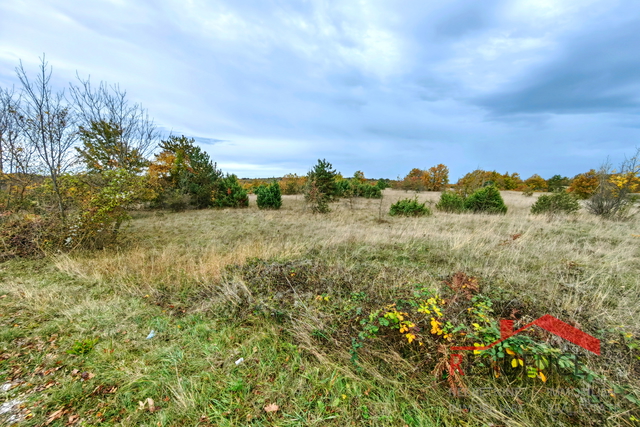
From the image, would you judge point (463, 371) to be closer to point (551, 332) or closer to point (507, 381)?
point (507, 381)

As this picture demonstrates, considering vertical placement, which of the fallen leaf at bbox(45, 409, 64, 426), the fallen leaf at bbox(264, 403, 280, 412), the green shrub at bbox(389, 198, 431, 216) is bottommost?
the fallen leaf at bbox(45, 409, 64, 426)

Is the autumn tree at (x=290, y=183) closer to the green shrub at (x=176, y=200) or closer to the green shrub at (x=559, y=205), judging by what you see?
the green shrub at (x=176, y=200)

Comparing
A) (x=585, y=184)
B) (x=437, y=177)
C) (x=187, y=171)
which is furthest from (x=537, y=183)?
(x=187, y=171)

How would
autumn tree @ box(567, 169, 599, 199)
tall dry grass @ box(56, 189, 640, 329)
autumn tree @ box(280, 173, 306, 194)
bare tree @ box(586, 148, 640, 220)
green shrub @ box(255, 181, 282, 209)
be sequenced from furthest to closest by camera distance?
autumn tree @ box(280, 173, 306, 194) → autumn tree @ box(567, 169, 599, 199) → green shrub @ box(255, 181, 282, 209) → bare tree @ box(586, 148, 640, 220) → tall dry grass @ box(56, 189, 640, 329)

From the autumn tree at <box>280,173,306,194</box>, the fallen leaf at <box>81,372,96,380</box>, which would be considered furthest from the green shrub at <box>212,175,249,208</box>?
the fallen leaf at <box>81,372,96,380</box>

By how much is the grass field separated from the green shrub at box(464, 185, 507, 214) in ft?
24.1

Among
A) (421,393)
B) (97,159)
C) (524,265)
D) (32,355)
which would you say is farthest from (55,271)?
(97,159)

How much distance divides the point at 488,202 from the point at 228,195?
51.2ft

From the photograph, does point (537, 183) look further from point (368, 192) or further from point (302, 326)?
point (302, 326)

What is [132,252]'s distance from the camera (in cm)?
590

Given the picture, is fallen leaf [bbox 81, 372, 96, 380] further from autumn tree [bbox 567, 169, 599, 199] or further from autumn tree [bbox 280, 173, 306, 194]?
autumn tree [bbox 567, 169, 599, 199]

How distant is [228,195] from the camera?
1611 centimetres

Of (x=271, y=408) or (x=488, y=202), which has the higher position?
(x=488, y=202)

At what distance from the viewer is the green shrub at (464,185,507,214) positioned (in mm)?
11859
